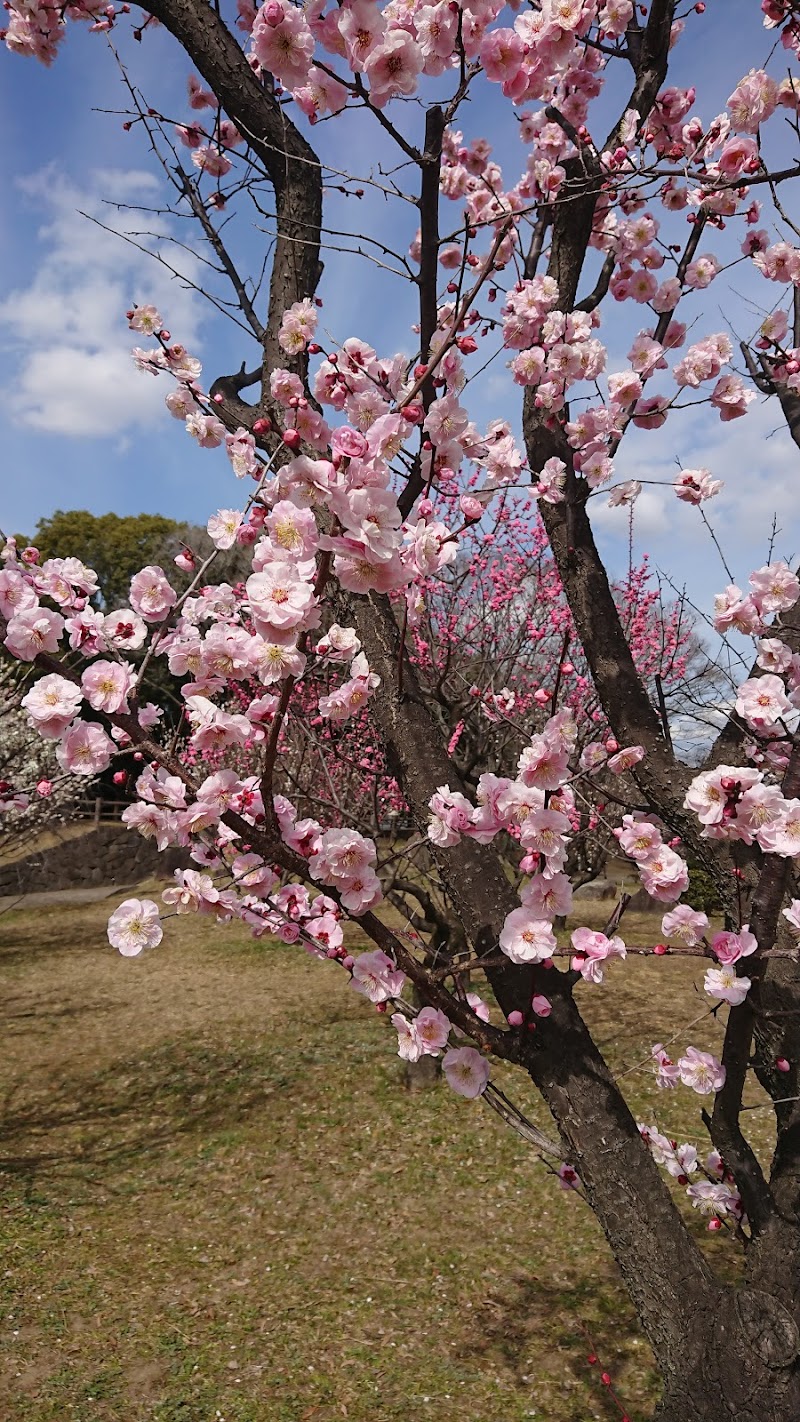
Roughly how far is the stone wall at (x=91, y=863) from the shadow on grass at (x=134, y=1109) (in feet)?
26.4

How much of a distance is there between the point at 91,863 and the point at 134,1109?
1004 centimetres

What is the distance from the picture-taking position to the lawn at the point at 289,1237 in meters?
3.27

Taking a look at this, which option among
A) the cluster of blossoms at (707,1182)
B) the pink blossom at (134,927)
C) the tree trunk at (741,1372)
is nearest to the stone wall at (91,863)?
the cluster of blossoms at (707,1182)

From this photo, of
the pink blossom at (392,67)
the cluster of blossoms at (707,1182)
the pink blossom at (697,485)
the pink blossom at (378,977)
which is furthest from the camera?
the pink blossom at (697,485)

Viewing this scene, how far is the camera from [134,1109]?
6020mm

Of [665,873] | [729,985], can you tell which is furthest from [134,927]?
[729,985]

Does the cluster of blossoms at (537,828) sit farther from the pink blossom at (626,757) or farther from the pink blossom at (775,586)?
the pink blossom at (775,586)

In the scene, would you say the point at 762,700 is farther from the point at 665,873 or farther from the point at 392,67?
the point at 392,67

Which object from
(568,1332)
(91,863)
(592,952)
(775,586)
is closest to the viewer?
(592,952)

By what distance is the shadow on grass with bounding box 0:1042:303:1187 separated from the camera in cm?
541

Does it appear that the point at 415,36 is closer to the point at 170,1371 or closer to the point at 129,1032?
the point at 170,1371

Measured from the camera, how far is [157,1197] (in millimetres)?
4848

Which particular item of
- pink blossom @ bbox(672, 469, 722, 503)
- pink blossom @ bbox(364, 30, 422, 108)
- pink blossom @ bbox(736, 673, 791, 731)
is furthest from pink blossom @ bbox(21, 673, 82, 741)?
pink blossom @ bbox(672, 469, 722, 503)

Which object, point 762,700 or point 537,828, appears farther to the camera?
point 762,700
